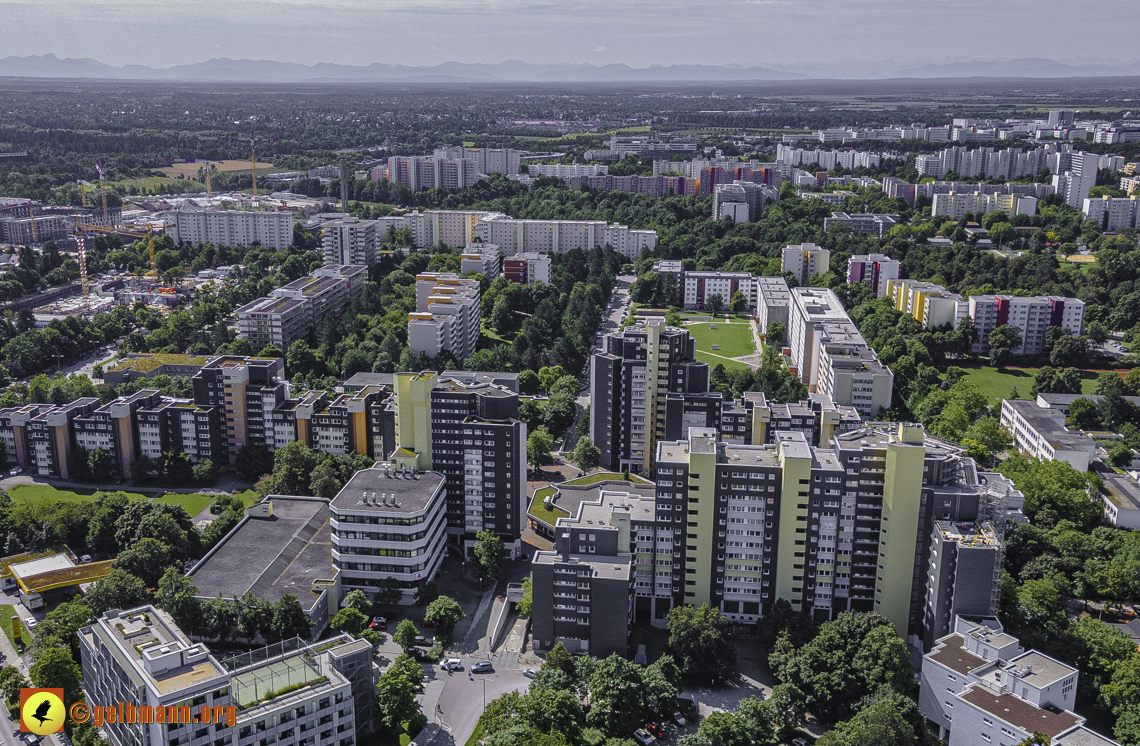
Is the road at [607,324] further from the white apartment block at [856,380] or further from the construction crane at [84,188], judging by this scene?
the construction crane at [84,188]

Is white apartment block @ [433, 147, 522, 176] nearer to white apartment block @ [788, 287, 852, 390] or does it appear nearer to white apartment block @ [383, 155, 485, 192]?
white apartment block @ [383, 155, 485, 192]

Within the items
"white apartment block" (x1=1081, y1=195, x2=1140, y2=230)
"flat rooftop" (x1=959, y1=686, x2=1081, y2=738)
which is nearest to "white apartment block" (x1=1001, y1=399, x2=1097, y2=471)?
"flat rooftop" (x1=959, y1=686, x2=1081, y2=738)

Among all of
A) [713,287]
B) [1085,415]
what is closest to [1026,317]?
[1085,415]

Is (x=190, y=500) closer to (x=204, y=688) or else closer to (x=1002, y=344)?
(x=204, y=688)

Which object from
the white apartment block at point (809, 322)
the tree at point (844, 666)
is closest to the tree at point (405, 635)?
the tree at point (844, 666)

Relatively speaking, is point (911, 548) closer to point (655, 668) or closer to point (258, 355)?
point (655, 668)

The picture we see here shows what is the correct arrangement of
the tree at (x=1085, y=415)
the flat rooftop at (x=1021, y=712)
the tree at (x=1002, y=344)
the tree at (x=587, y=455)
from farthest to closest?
1. the tree at (x=1002, y=344)
2. the tree at (x=1085, y=415)
3. the tree at (x=587, y=455)
4. the flat rooftop at (x=1021, y=712)
